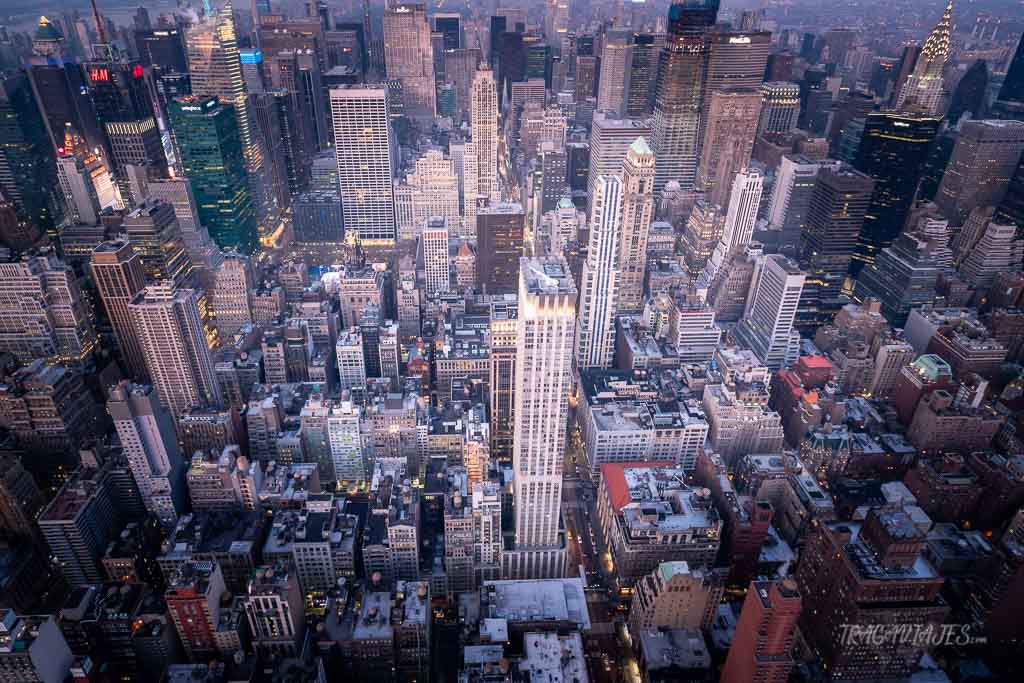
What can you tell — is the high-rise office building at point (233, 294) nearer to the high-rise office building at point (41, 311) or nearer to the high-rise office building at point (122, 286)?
the high-rise office building at point (122, 286)

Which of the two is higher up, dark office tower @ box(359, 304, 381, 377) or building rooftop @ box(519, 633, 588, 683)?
dark office tower @ box(359, 304, 381, 377)

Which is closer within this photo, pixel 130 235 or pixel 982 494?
pixel 982 494

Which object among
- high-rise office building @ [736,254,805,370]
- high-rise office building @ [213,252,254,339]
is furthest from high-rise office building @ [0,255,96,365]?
high-rise office building @ [736,254,805,370]

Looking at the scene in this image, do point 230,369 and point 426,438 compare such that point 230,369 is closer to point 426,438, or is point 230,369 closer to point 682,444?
point 426,438

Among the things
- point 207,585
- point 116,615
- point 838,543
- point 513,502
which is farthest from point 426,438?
point 838,543

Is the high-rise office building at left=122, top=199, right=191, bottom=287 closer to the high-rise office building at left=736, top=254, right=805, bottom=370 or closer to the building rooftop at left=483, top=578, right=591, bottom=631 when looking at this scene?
the building rooftop at left=483, top=578, right=591, bottom=631

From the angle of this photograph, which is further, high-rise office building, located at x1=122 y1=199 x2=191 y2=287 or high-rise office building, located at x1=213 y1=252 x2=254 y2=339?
high-rise office building, located at x1=122 y1=199 x2=191 y2=287
